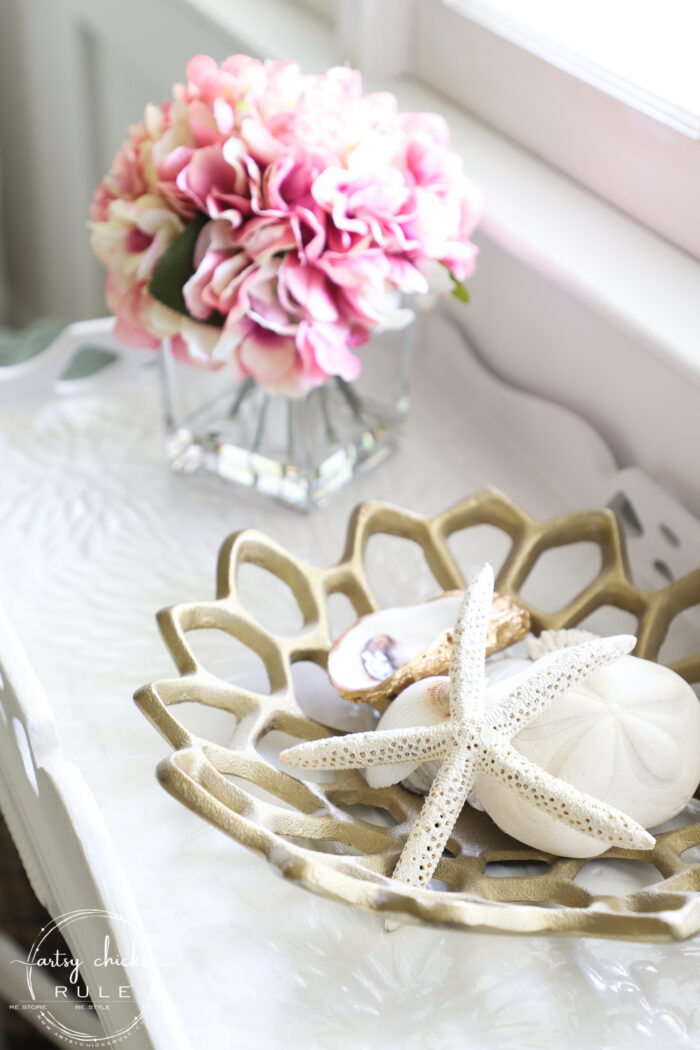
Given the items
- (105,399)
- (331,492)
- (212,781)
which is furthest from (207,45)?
(212,781)

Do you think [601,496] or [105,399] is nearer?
[601,496]

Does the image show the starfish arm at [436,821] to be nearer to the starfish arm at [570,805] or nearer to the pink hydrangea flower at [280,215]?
the starfish arm at [570,805]

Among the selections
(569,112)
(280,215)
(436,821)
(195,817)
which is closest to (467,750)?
(436,821)

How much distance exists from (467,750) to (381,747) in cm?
4

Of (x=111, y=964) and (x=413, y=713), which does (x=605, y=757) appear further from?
(x=111, y=964)

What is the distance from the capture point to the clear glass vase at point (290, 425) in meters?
0.76

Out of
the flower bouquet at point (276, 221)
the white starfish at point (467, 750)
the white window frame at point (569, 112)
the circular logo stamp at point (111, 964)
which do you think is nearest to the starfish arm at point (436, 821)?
the white starfish at point (467, 750)

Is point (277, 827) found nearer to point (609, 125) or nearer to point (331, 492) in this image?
point (331, 492)

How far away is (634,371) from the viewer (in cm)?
72

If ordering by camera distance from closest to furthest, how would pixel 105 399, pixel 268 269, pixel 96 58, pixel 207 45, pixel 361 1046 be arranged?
1. pixel 361 1046
2. pixel 268 269
3. pixel 105 399
4. pixel 207 45
5. pixel 96 58

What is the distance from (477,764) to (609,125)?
503 mm

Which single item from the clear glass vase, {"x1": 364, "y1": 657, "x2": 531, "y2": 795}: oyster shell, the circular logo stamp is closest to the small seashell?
{"x1": 364, "y1": 657, "x2": 531, "y2": 795}: oyster shell

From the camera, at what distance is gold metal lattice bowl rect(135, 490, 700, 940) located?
1.23 feet

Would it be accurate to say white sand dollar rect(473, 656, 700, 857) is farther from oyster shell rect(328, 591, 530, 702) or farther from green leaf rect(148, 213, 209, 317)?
green leaf rect(148, 213, 209, 317)
